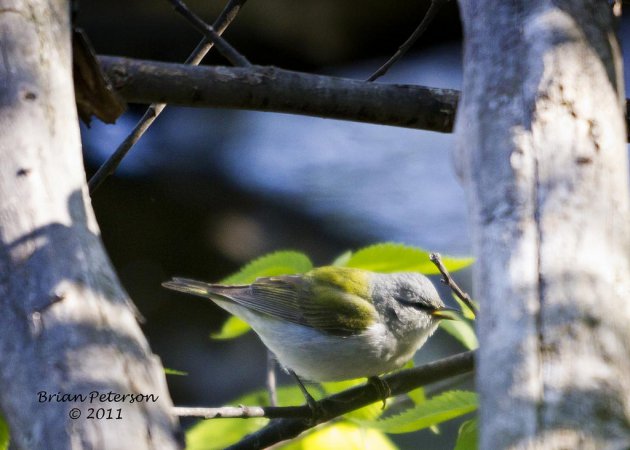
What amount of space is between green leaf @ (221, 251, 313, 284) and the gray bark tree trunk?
1.71 feet

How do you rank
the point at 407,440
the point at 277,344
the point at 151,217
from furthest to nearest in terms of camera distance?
the point at 151,217
the point at 407,440
the point at 277,344

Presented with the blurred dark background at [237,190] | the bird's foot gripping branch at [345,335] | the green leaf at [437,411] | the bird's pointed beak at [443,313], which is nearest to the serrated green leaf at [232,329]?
the bird's foot gripping branch at [345,335]

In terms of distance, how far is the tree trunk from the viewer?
1.06 m

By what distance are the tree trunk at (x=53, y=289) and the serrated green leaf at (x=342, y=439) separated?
0.71 meters

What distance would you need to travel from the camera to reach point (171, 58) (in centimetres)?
547

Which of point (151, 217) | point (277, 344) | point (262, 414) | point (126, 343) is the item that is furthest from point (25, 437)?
point (151, 217)

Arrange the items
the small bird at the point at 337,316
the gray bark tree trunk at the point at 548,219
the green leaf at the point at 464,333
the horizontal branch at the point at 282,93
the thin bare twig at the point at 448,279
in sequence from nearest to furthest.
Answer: the gray bark tree trunk at the point at 548,219 → the thin bare twig at the point at 448,279 → the horizontal branch at the point at 282,93 → the green leaf at the point at 464,333 → the small bird at the point at 337,316

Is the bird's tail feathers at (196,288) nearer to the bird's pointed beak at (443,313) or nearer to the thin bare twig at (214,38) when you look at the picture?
the bird's pointed beak at (443,313)

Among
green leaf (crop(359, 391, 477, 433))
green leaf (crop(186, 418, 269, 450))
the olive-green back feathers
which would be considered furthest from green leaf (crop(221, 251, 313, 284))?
the olive-green back feathers

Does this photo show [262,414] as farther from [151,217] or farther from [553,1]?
[151,217]

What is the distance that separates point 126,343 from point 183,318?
4519mm

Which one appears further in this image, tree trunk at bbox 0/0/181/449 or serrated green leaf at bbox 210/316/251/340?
serrated green leaf at bbox 210/316/251/340

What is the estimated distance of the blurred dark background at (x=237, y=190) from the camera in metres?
5.32

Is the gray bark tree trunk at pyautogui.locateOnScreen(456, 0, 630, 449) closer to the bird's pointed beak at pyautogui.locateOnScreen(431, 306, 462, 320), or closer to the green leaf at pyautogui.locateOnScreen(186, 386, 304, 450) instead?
the green leaf at pyautogui.locateOnScreen(186, 386, 304, 450)
